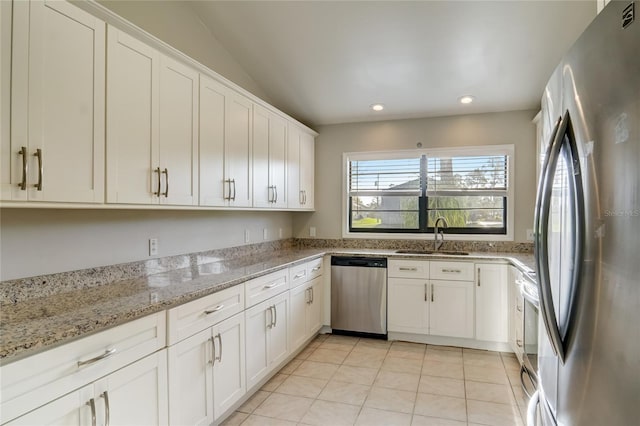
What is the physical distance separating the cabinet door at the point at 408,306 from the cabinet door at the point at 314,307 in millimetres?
758

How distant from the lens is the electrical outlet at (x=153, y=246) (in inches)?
98.7

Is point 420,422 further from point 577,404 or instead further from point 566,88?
point 566,88

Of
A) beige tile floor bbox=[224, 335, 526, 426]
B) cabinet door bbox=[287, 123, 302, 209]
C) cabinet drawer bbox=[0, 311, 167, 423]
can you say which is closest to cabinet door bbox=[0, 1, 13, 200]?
cabinet drawer bbox=[0, 311, 167, 423]

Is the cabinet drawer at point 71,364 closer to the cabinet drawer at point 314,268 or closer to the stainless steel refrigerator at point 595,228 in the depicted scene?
the stainless steel refrigerator at point 595,228

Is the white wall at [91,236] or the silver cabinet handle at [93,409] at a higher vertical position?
the white wall at [91,236]

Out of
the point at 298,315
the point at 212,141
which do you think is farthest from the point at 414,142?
the point at 212,141

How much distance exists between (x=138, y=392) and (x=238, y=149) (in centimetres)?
193

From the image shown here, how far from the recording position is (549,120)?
129cm

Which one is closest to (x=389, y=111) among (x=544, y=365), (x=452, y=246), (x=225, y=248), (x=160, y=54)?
(x=452, y=246)

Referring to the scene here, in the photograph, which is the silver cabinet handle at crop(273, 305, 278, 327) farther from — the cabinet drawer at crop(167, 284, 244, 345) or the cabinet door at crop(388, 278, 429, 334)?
the cabinet door at crop(388, 278, 429, 334)

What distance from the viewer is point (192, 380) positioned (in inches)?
78.4

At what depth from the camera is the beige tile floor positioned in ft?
7.98

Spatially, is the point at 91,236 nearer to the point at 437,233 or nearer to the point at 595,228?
the point at 595,228

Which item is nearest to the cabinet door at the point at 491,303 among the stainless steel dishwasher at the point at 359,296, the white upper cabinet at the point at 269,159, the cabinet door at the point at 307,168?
the stainless steel dishwasher at the point at 359,296
